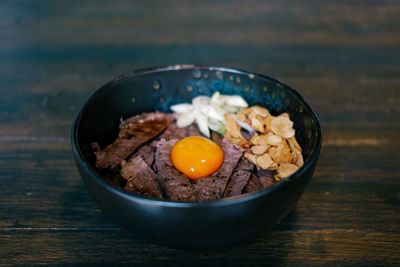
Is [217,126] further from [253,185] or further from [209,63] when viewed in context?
[209,63]

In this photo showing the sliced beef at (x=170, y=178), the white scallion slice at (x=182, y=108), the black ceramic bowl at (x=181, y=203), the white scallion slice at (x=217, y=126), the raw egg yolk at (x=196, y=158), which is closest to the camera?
the black ceramic bowl at (x=181, y=203)

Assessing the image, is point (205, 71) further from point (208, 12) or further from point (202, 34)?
point (208, 12)

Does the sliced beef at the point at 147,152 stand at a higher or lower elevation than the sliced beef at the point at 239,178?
lower

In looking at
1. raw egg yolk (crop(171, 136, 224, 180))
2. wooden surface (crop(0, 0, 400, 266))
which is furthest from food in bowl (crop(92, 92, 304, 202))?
wooden surface (crop(0, 0, 400, 266))

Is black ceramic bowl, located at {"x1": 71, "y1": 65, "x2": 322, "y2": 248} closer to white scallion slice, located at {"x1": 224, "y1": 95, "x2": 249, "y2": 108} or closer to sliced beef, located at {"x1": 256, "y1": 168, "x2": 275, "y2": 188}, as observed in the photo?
white scallion slice, located at {"x1": 224, "y1": 95, "x2": 249, "y2": 108}

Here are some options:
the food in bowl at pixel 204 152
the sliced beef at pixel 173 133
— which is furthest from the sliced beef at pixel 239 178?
the sliced beef at pixel 173 133

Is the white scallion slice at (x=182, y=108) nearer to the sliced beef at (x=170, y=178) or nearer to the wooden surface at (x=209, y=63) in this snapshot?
the sliced beef at (x=170, y=178)

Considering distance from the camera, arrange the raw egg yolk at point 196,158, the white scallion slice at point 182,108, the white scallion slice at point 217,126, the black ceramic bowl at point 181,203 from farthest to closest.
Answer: the white scallion slice at point 182,108
the white scallion slice at point 217,126
the raw egg yolk at point 196,158
the black ceramic bowl at point 181,203
